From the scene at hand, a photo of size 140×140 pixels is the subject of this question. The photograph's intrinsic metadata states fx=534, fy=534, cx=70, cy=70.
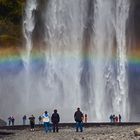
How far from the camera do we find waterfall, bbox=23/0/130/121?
57.0m

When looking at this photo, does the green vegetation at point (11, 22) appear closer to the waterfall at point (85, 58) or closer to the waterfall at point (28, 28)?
the waterfall at point (28, 28)

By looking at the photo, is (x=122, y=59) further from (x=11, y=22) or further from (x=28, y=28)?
(x=11, y=22)

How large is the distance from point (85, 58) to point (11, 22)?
765 inches

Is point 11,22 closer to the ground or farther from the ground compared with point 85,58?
farther from the ground

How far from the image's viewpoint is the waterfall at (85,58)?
187ft

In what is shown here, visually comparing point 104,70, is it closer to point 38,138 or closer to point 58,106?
point 58,106

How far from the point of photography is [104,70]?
192ft

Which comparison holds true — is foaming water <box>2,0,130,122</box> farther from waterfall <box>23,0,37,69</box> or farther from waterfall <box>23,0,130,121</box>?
waterfall <box>23,0,37,69</box>

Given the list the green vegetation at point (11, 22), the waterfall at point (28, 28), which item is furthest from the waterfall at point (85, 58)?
the green vegetation at point (11, 22)

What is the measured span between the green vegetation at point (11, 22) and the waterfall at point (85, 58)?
1062 cm

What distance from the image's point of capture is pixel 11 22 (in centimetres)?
7575

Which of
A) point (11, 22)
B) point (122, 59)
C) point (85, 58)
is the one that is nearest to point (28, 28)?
point (85, 58)

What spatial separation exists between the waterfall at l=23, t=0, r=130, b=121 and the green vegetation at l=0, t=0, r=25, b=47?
10615 millimetres

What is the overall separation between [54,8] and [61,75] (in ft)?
28.1
